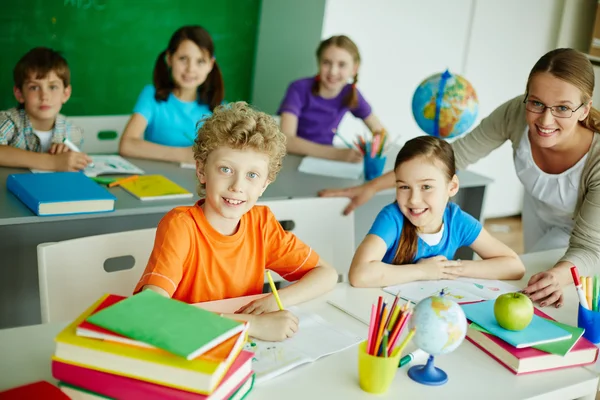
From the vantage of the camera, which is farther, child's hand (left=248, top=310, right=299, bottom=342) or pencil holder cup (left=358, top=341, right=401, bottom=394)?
child's hand (left=248, top=310, right=299, bottom=342)

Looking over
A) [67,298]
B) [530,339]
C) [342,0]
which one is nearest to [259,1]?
[342,0]

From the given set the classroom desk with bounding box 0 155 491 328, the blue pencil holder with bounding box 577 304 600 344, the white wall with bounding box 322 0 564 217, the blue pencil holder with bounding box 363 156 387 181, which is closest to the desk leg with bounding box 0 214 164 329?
the classroom desk with bounding box 0 155 491 328

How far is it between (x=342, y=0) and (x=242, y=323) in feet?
10.3

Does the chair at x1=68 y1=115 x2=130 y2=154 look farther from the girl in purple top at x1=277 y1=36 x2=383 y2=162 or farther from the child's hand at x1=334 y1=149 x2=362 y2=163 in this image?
the child's hand at x1=334 y1=149 x2=362 y2=163

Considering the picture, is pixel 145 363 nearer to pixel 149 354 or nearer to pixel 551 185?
pixel 149 354

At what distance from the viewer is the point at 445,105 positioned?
2.66 meters

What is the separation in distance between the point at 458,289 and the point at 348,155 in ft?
4.40

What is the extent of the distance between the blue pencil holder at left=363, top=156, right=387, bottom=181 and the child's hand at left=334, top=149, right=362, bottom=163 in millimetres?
186

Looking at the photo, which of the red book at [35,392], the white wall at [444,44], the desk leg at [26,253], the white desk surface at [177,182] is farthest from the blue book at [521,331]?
the white wall at [444,44]

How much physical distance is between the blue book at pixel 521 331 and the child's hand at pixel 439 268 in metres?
0.26

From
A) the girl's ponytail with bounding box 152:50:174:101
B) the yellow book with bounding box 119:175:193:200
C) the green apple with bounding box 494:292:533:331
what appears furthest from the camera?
the girl's ponytail with bounding box 152:50:174:101

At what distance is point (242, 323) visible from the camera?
1.13m

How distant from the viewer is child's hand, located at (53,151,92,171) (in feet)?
7.98

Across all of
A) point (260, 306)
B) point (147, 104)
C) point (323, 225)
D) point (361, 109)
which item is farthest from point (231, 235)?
point (361, 109)
